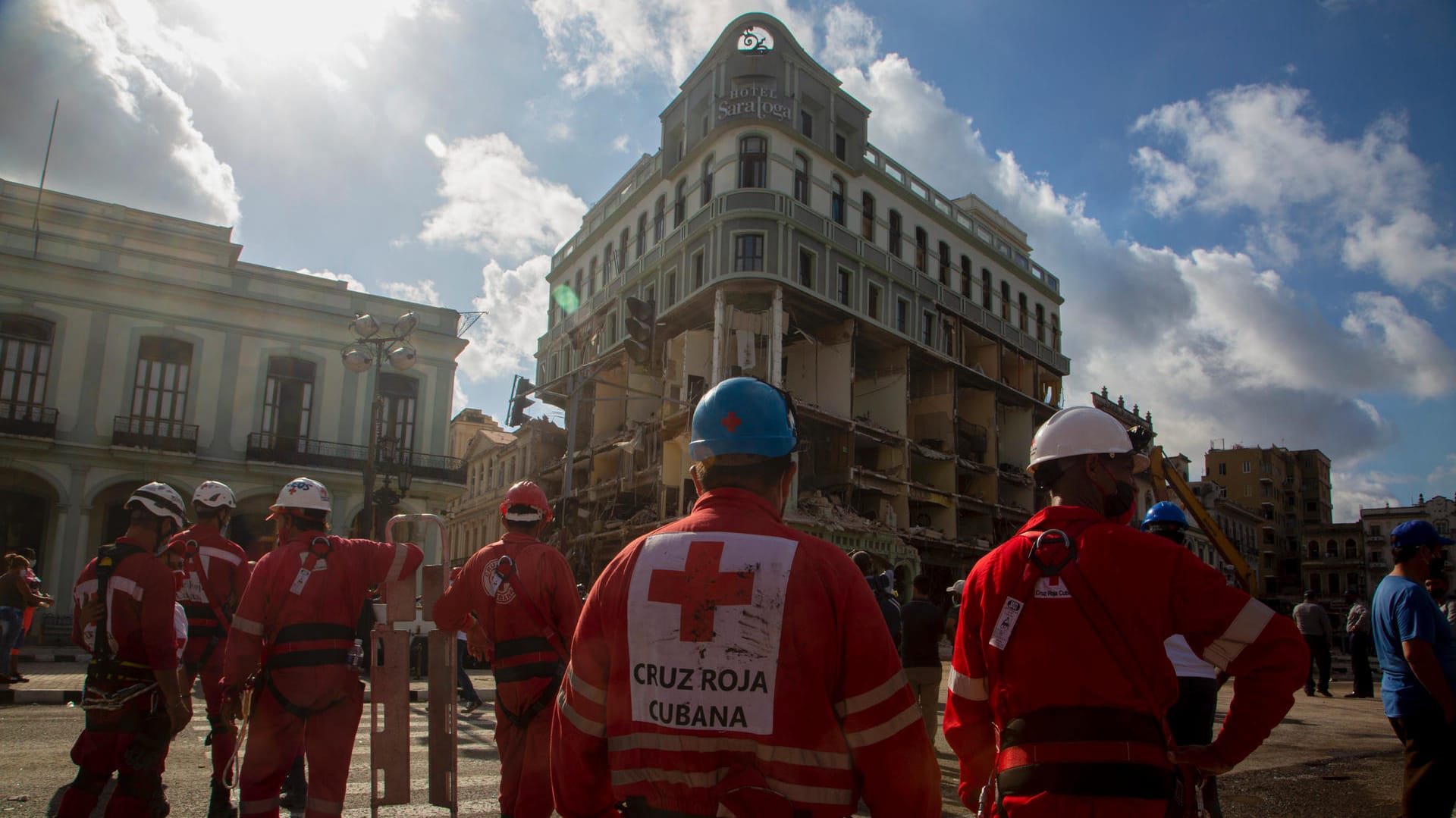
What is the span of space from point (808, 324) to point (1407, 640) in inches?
1185

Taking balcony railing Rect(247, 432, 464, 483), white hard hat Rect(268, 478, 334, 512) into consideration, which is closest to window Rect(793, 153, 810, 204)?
balcony railing Rect(247, 432, 464, 483)

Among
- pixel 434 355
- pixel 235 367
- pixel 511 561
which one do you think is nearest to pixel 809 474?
pixel 434 355

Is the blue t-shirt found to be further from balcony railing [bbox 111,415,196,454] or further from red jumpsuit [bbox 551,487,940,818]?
balcony railing [bbox 111,415,196,454]

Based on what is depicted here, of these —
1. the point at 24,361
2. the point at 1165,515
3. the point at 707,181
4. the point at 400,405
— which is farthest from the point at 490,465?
the point at 1165,515

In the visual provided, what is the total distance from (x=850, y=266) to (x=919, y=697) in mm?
27290

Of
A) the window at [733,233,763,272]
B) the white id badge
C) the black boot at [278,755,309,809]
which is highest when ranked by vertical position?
the window at [733,233,763,272]

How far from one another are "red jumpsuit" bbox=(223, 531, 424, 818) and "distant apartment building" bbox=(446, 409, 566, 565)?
38.3m

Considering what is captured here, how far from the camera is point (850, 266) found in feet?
115

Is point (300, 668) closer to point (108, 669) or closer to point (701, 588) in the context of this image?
point (108, 669)

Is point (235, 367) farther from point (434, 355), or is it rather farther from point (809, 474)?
point (809, 474)

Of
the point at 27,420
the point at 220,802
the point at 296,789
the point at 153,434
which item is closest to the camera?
the point at 220,802

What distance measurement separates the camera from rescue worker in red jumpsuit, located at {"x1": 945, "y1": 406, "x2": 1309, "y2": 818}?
2367mm

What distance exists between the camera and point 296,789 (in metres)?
6.08

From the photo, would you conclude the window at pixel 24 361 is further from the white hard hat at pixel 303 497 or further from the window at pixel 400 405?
the white hard hat at pixel 303 497
